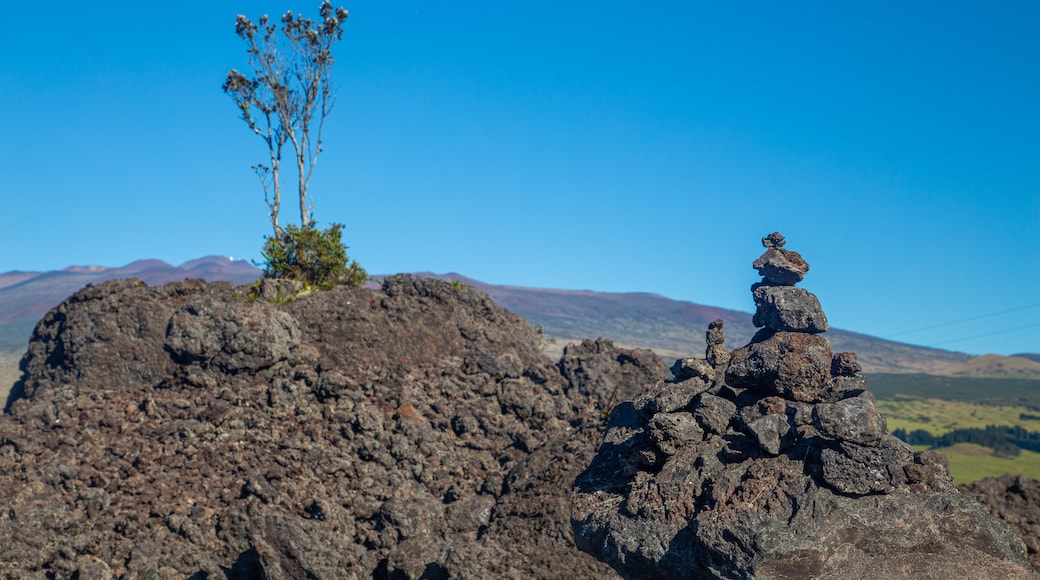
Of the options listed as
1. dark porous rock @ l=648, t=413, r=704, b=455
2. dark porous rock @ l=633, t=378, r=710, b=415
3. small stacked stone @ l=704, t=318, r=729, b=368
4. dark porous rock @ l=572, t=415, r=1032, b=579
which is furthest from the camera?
small stacked stone @ l=704, t=318, r=729, b=368

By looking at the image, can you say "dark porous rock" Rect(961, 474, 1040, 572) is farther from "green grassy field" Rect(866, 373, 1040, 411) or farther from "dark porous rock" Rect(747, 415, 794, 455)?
"green grassy field" Rect(866, 373, 1040, 411)

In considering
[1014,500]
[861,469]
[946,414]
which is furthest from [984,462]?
[861,469]

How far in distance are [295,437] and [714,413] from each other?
888cm

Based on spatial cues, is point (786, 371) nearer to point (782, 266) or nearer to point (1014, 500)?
point (782, 266)

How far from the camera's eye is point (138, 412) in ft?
58.6

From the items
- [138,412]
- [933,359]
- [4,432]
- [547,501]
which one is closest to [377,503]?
[547,501]

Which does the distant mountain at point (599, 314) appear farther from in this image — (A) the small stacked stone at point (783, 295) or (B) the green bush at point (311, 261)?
(A) the small stacked stone at point (783, 295)

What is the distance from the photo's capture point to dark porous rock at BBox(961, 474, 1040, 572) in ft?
50.9

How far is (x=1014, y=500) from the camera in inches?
652

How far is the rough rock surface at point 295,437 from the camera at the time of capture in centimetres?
1498

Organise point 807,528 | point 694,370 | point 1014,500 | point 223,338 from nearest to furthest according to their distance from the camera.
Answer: point 807,528
point 694,370
point 1014,500
point 223,338

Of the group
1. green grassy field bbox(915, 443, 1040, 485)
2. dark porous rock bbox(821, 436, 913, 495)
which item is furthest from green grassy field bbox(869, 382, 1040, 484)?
dark porous rock bbox(821, 436, 913, 495)

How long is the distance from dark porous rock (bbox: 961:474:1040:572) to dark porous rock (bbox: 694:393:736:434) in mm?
6229

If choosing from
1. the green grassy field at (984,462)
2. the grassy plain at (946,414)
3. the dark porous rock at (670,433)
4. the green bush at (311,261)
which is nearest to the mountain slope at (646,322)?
the grassy plain at (946,414)
